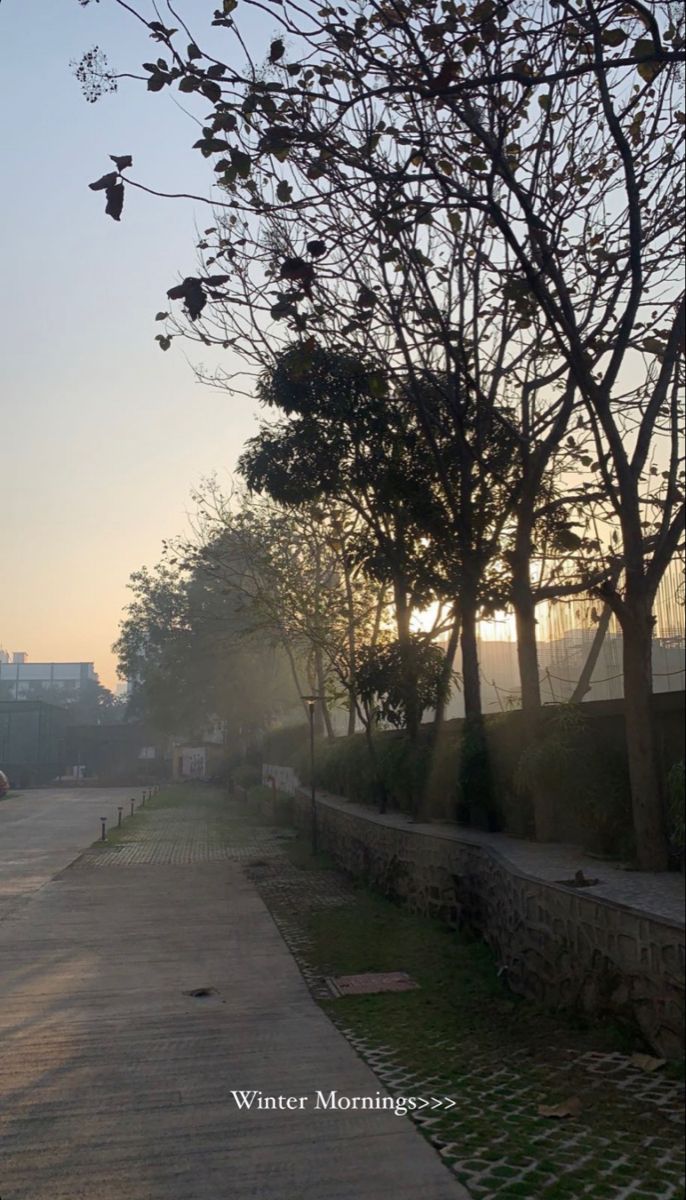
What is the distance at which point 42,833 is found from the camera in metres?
28.3

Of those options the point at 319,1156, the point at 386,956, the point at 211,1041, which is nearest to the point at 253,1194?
the point at 319,1156

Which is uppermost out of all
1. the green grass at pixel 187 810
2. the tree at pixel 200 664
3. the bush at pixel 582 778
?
the tree at pixel 200 664

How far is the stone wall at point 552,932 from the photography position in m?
5.66

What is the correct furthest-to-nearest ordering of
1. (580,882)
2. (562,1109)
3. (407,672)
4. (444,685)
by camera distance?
(407,672), (444,685), (580,882), (562,1109)

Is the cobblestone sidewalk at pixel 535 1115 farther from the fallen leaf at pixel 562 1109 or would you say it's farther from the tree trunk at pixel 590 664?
the tree trunk at pixel 590 664

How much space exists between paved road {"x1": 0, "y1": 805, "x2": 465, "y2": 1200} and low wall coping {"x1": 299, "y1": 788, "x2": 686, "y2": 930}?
5.81 ft

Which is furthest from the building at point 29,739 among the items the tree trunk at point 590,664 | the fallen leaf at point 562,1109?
the fallen leaf at point 562,1109

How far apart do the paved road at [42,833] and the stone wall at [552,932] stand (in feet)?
18.7

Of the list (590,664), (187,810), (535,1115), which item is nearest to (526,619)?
(590,664)

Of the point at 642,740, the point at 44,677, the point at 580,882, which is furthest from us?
the point at 44,677

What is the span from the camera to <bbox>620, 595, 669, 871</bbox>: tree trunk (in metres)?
7.58

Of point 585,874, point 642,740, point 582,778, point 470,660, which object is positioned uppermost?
point 470,660

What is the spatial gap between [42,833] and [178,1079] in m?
23.3

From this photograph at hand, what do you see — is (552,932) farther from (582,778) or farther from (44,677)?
(44,677)
